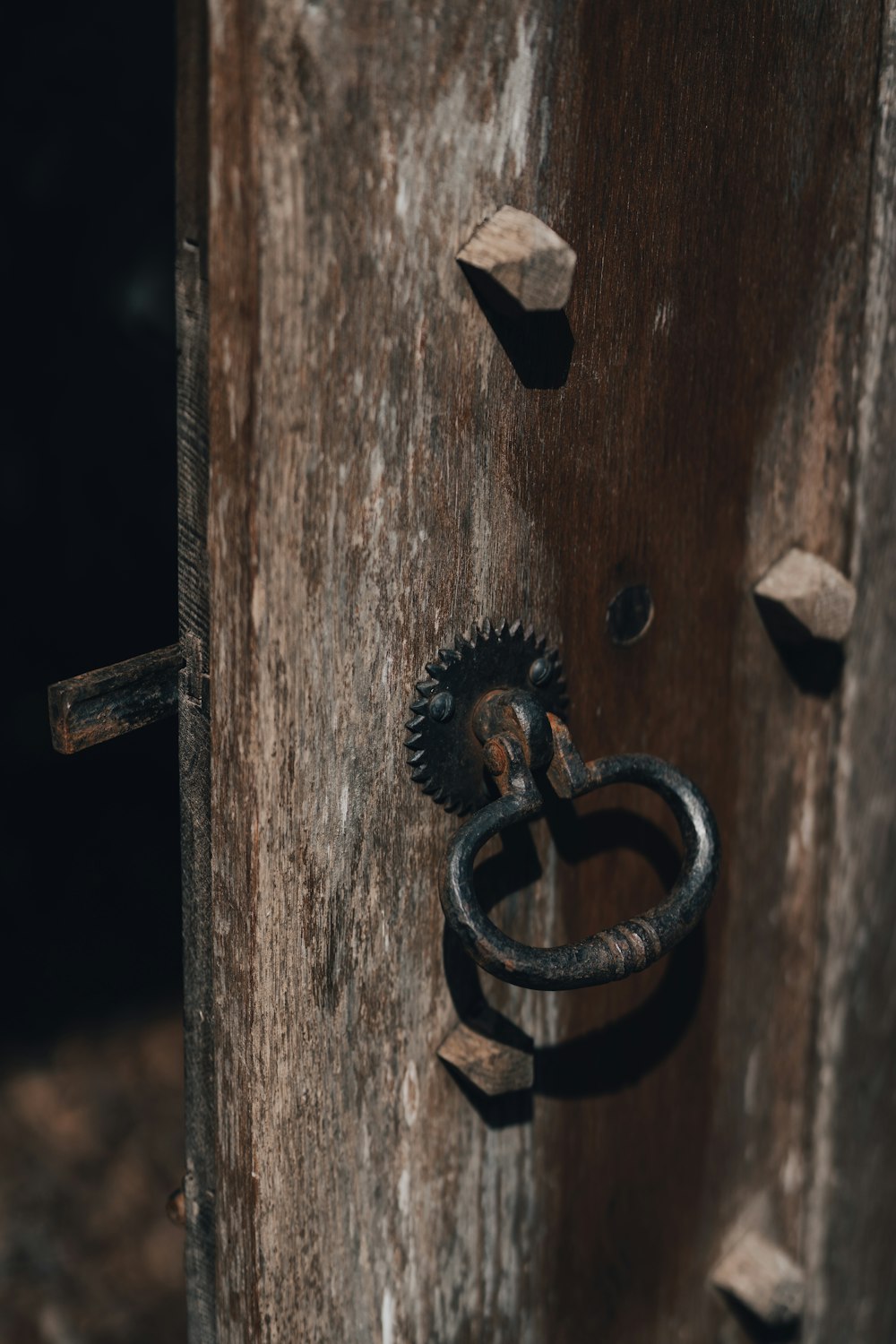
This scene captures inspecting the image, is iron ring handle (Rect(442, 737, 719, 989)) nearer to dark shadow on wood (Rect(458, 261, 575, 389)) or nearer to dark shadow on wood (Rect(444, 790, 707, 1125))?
dark shadow on wood (Rect(444, 790, 707, 1125))

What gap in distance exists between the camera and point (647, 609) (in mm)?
811

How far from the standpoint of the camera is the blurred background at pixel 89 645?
5.84ft

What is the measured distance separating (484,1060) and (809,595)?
0.39 m

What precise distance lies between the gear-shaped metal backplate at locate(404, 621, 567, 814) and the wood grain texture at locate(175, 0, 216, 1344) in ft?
0.39

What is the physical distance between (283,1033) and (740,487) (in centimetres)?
47

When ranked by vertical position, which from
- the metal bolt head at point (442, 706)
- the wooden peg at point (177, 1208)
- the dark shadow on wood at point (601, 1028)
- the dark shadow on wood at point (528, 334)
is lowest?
the wooden peg at point (177, 1208)

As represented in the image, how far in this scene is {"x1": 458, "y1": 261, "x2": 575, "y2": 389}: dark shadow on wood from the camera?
64cm

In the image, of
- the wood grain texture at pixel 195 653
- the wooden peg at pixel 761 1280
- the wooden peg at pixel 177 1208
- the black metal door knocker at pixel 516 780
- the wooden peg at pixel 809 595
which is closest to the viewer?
the wood grain texture at pixel 195 653

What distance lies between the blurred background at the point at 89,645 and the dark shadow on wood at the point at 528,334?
4.31 feet

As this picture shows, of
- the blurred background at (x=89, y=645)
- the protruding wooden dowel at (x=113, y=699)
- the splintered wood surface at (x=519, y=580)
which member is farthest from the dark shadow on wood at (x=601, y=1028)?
the blurred background at (x=89, y=645)

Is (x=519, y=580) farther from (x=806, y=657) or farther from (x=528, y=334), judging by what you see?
(x=806, y=657)

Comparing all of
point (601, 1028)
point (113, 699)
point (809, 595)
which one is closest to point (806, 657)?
point (809, 595)

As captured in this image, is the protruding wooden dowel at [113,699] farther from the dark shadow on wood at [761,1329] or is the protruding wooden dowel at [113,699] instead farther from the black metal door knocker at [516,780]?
the dark shadow on wood at [761,1329]

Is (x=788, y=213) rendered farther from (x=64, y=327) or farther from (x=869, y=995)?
(x=64, y=327)
